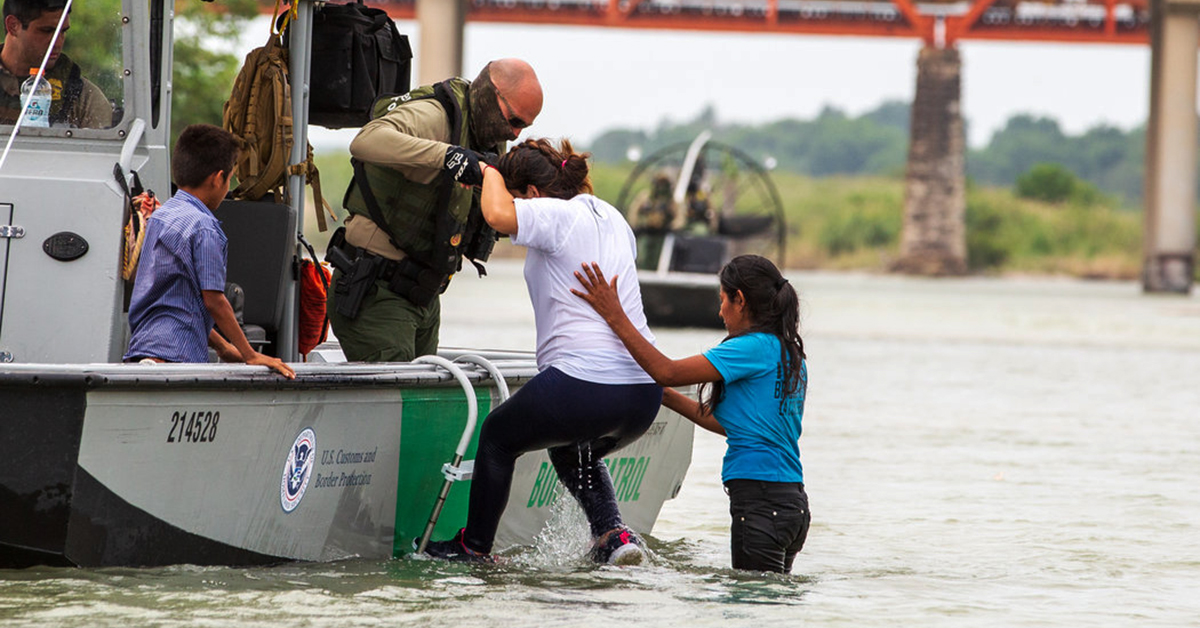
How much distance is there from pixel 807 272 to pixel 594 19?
57.0 feet

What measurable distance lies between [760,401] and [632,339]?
1.66 ft

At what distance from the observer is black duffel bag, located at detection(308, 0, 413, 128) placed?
704 centimetres

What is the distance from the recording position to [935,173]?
63.4 meters

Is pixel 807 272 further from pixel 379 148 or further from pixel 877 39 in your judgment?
pixel 379 148

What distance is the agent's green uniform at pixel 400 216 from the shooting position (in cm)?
635

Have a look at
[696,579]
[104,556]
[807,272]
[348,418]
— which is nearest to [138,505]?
[104,556]

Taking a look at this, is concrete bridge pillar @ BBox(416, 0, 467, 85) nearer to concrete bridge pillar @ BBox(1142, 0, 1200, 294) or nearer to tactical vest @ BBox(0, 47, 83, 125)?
concrete bridge pillar @ BBox(1142, 0, 1200, 294)

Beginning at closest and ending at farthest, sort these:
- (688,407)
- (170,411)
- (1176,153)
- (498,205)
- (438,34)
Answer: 1. (170,411)
2. (498,205)
3. (688,407)
4. (438,34)
5. (1176,153)

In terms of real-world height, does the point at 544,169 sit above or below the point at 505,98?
below

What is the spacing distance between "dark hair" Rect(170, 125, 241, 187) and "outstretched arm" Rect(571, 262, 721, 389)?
115cm

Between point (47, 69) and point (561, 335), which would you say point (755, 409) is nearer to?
point (561, 335)

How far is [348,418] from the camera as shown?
606 centimetres

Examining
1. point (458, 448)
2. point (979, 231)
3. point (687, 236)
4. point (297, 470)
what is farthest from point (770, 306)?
point (979, 231)

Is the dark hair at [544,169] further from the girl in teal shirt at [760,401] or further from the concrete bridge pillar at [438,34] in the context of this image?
the concrete bridge pillar at [438,34]
